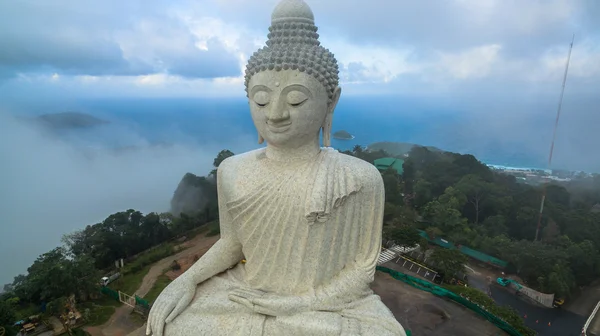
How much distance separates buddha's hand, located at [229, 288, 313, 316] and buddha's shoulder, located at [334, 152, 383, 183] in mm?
1304

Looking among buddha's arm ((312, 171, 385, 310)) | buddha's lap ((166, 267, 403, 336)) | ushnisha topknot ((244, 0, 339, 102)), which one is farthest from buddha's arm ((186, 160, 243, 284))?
ushnisha topknot ((244, 0, 339, 102))

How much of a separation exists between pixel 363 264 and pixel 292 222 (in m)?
0.92

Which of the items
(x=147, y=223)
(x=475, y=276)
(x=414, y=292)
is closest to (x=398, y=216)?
(x=475, y=276)

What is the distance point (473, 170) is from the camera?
25.1m

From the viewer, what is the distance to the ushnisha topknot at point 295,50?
3799mm

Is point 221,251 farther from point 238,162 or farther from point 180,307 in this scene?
point 238,162

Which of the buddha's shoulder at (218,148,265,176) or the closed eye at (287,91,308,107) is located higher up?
the closed eye at (287,91,308,107)

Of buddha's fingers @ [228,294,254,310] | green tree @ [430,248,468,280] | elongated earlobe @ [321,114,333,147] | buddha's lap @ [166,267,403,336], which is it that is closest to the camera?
buddha's lap @ [166,267,403,336]

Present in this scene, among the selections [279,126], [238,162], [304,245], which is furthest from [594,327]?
[279,126]

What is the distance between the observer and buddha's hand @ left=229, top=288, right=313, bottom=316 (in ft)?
12.6

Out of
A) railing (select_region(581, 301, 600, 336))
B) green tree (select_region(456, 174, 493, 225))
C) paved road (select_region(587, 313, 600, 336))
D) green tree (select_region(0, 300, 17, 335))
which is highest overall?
green tree (select_region(456, 174, 493, 225))

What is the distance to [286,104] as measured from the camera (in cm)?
385

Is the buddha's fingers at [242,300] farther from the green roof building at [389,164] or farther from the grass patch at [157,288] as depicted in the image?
the green roof building at [389,164]

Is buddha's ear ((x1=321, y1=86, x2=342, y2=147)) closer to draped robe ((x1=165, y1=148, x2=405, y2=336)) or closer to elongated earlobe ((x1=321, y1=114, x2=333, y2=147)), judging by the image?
elongated earlobe ((x1=321, y1=114, x2=333, y2=147))
